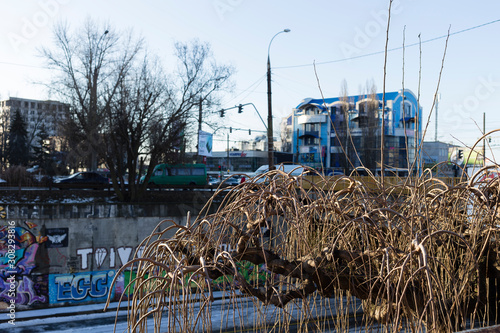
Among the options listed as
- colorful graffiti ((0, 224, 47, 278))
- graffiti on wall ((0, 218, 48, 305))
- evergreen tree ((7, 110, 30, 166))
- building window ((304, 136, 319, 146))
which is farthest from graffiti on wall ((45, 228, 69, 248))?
building window ((304, 136, 319, 146))

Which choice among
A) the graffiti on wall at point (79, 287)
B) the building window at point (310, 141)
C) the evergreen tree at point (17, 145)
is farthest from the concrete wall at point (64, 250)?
the building window at point (310, 141)

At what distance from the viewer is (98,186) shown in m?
22.8

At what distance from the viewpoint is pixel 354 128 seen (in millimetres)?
48000

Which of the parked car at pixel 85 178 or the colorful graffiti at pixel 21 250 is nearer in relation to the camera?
the colorful graffiti at pixel 21 250

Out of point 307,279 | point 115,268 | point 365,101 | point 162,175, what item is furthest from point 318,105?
point 307,279

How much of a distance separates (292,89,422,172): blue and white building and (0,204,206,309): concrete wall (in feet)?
88.9

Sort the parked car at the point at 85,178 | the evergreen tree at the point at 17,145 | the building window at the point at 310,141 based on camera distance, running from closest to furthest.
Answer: the parked car at the point at 85,178 < the evergreen tree at the point at 17,145 < the building window at the point at 310,141

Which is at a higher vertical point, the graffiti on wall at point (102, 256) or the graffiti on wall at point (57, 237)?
the graffiti on wall at point (57, 237)

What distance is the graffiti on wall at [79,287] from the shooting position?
13.8m

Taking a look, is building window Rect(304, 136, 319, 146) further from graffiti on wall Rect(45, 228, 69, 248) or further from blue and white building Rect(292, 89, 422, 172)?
graffiti on wall Rect(45, 228, 69, 248)

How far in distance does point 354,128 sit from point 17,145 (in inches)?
1393

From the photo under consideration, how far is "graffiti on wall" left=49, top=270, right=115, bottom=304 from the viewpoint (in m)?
13.8

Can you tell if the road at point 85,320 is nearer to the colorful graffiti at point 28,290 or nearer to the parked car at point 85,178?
the colorful graffiti at point 28,290

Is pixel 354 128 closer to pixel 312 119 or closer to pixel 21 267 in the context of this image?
pixel 312 119
